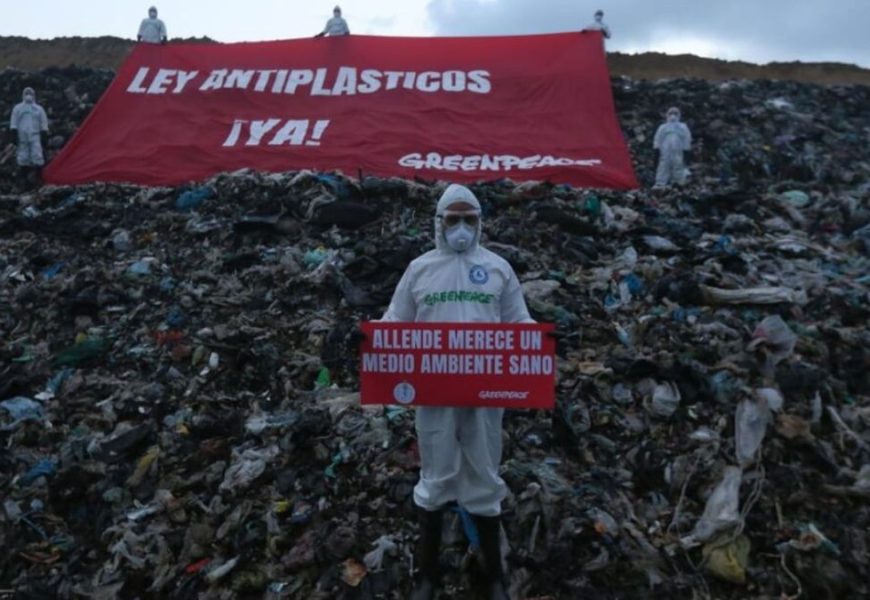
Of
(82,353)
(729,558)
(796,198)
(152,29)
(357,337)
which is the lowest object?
(729,558)

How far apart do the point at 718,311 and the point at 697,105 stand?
355 inches

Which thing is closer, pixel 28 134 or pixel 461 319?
pixel 461 319

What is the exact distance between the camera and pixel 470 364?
3637 millimetres

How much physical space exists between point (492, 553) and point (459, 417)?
2.07 feet

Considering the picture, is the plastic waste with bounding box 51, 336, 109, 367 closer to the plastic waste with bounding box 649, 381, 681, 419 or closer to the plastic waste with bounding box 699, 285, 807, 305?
the plastic waste with bounding box 649, 381, 681, 419

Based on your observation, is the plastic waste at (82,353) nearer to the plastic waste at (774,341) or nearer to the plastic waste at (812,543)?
the plastic waste at (774,341)

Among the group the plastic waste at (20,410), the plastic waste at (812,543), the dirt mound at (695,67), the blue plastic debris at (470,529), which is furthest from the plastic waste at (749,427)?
the dirt mound at (695,67)

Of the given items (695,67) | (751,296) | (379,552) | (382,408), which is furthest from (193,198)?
(695,67)

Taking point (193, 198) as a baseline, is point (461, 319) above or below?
→ below

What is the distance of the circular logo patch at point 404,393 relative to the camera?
368 centimetres

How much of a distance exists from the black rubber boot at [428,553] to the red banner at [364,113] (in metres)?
6.45

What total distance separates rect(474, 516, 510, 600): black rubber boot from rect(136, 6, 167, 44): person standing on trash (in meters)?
12.7

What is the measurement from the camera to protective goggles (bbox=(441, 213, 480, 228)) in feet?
12.2

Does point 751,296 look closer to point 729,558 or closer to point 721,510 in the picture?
point 721,510
